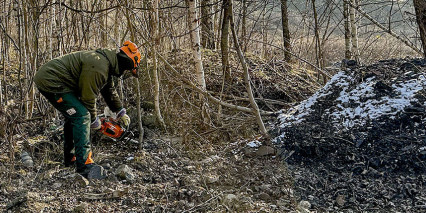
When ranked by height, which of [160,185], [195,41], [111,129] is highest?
[195,41]

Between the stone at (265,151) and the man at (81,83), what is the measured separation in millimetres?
1646

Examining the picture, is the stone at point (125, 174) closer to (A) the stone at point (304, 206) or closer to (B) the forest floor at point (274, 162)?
(B) the forest floor at point (274, 162)

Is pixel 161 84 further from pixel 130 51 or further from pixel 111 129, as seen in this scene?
pixel 130 51

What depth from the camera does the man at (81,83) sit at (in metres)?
3.85

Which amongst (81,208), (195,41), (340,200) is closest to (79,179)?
(81,208)

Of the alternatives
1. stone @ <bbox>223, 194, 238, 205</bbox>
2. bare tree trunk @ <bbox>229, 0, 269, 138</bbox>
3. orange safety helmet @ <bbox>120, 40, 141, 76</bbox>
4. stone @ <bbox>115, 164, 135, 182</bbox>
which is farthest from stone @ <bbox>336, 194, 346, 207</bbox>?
orange safety helmet @ <bbox>120, 40, 141, 76</bbox>

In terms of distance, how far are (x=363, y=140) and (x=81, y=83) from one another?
292 centimetres

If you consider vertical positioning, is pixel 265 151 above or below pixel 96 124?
below

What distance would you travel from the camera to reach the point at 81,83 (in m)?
3.86

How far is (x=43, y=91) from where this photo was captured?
12.9 feet

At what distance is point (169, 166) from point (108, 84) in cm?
112

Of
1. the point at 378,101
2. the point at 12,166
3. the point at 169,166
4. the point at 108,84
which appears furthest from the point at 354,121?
the point at 12,166

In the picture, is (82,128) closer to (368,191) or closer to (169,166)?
(169,166)

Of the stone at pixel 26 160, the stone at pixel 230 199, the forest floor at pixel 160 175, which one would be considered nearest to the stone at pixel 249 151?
the forest floor at pixel 160 175
